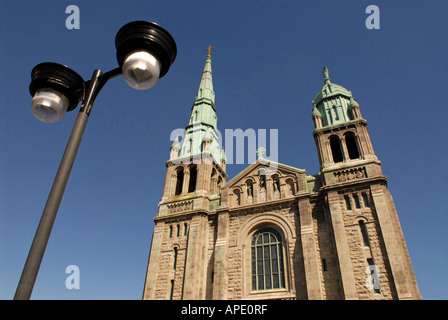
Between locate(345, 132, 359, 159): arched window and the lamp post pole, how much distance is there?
72.3ft

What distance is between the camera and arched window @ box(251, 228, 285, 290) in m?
19.3

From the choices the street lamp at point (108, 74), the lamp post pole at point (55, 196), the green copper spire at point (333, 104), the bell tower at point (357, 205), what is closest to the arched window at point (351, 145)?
the bell tower at point (357, 205)

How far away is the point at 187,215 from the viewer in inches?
926

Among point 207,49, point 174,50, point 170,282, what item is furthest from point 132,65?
point 207,49

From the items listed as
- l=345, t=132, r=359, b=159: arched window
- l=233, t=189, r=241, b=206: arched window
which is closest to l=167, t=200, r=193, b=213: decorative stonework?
l=233, t=189, r=241, b=206: arched window

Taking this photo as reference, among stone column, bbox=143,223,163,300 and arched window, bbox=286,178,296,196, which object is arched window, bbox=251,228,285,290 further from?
stone column, bbox=143,223,163,300

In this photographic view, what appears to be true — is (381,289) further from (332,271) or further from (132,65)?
(132,65)

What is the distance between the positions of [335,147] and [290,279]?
11.5 m

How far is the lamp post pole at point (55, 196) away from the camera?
11.1ft

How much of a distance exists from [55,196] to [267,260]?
18.3m

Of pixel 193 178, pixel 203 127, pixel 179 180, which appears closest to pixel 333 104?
pixel 203 127

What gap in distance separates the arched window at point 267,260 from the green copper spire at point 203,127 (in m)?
9.83

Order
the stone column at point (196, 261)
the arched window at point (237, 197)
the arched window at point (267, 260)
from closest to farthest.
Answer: the arched window at point (267, 260)
the stone column at point (196, 261)
the arched window at point (237, 197)

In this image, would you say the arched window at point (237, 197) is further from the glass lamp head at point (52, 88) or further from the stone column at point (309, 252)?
the glass lamp head at point (52, 88)
